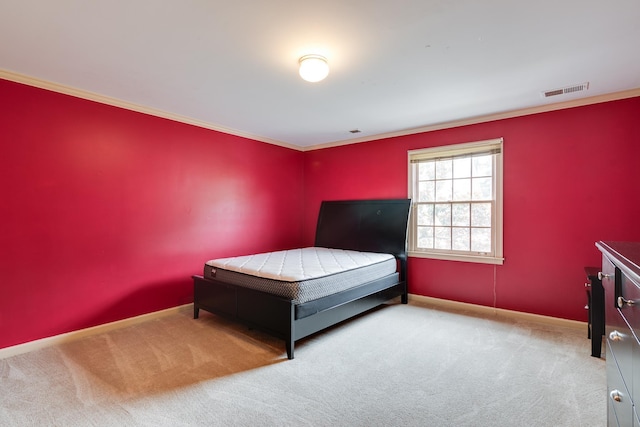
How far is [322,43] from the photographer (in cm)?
215

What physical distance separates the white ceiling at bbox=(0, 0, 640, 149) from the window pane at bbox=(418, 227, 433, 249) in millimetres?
1625

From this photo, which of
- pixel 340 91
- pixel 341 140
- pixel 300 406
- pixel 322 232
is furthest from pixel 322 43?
pixel 322 232

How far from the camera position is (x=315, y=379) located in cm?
227

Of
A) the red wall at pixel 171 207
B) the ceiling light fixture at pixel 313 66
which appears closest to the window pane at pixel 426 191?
the red wall at pixel 171 207

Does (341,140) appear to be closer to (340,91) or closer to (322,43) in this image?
(340,91)

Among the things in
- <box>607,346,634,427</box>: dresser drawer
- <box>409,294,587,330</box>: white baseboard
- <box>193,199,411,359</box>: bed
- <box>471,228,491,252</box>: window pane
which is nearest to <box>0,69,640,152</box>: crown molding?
<box>193,199,411,359</box>: bed

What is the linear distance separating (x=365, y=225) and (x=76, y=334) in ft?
11.6

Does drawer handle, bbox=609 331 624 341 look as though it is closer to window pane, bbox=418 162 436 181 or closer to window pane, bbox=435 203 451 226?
window pane, bbox=435 203 451 226

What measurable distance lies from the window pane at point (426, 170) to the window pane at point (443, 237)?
72cm

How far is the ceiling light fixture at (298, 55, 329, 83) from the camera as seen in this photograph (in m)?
2.30

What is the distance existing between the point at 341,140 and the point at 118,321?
378 cm

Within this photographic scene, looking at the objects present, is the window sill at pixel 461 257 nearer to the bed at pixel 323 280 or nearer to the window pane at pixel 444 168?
the bed at pixel 323 280

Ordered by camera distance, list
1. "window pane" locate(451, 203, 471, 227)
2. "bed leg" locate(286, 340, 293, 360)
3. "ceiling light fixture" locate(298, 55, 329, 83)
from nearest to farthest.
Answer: "ceiling light fixture" locate(298, 55, 329, 83)
"bed leg" locate(286, 340, 293, 360)
"window pane" locate(451, 203, 471, 227)

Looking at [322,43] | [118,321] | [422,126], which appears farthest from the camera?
[422,126]
